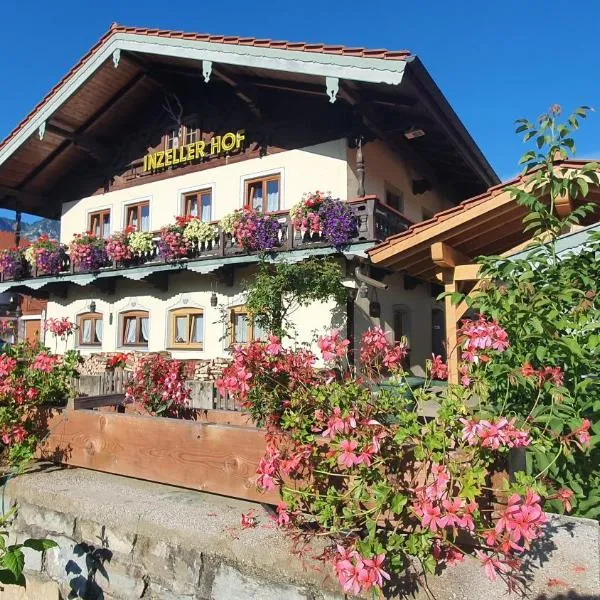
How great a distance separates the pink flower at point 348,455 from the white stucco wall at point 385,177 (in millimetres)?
9965

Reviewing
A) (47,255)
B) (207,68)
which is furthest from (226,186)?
(47,255)

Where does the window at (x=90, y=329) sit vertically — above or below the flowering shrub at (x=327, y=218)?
below

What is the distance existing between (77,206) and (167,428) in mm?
15827

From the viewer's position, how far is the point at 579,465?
2.38 m

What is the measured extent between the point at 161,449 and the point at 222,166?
1148 cm

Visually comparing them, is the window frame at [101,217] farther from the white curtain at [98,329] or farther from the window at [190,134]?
the window at [190,134]

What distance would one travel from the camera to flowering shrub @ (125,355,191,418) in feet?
13.4

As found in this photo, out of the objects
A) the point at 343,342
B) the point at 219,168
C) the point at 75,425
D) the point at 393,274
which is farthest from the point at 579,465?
the point at 219,168

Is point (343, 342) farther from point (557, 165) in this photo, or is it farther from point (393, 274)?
point (393, 274)

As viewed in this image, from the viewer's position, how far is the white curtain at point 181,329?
45.7 ft

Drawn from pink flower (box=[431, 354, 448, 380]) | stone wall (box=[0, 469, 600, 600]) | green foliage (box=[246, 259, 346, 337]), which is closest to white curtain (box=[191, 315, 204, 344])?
green foliage (box=[246, 259, 346, 337])

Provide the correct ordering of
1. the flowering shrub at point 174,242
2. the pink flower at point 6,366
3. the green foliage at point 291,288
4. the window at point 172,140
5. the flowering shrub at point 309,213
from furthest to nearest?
the window at point 172,140
the flowering shrub at point 174,242
the flowering shrub at point 309,213
the green foliage at point 291,288
the pink flower at point 6,366

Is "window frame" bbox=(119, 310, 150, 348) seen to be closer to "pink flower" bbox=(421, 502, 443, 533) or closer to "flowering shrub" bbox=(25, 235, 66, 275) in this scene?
"flowering shrub" bbox=(25, 235, 66, 275)

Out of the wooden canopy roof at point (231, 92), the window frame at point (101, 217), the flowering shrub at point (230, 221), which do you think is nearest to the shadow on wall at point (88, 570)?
the wooden canopy roof at point (231, 92)
